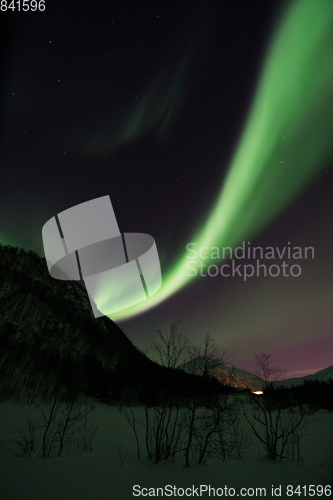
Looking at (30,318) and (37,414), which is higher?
(30,318)

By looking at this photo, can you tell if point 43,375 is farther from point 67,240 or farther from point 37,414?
point 67,240

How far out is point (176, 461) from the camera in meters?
12.6

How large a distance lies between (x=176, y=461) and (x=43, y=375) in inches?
1288

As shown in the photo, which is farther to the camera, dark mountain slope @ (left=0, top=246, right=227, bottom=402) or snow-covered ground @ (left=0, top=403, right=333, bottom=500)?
dark mountain slope @ (left=0, top=246, right=227, bottom=402)

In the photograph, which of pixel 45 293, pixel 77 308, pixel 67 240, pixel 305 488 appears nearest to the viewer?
pixel 305 488

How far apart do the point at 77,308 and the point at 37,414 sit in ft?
122

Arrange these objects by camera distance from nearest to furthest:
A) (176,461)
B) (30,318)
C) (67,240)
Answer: (176,461) < (67,240) < (30,318)

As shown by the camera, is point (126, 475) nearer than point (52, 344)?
Yes

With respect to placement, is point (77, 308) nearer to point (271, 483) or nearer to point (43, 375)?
point (43, 375)

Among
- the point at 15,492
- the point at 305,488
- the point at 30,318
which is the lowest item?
the point at 305,488

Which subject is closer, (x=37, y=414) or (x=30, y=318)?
(x=37, y=414)

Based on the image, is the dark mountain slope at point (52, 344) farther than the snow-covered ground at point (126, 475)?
Yes

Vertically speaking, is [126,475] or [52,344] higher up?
[52,344]

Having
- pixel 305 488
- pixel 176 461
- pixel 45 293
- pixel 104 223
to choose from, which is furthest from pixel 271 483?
pixel 45 293
